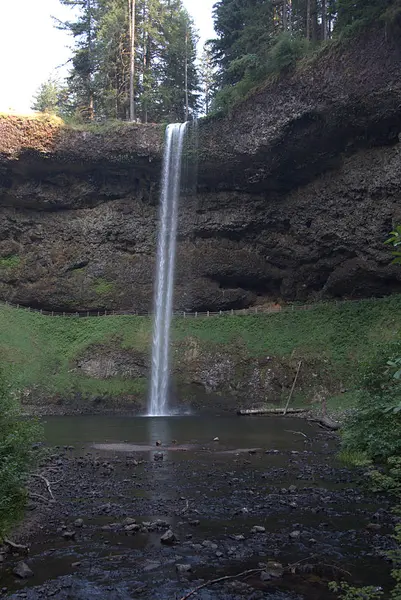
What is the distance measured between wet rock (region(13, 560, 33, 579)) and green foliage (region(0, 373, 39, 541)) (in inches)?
36.9

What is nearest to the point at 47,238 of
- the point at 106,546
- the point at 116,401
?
the point at 116,401

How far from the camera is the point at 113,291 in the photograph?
39.5 m

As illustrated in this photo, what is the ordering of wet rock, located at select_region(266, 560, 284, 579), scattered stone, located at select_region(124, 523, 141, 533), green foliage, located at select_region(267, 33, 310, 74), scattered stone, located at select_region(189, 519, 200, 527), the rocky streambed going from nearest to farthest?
1. the rocky streambed
2. wet rock, located at select_region(266, 560, 284, 579)
3. scattered stone, located at select_region(124, 523, 141, 533)
4. scattered stone, located at select_region(189, 519, 200, 527)
5. green foliage, located at select_region(267, 33, 310, 74)

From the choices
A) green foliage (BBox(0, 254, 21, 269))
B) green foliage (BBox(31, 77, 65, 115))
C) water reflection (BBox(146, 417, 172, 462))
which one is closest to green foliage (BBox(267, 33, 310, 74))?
water reflection (BBox(146, 417, 172, 462))

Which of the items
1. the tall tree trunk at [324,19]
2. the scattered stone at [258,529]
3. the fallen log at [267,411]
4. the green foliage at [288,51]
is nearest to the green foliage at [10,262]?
the fallen log at [267,411]

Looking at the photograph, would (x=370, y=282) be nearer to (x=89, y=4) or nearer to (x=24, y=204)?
(x=24, y=204)

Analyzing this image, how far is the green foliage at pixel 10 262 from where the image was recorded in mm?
40156

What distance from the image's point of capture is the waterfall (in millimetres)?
31516

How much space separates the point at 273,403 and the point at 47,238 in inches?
925

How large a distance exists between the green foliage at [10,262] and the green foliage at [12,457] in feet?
108

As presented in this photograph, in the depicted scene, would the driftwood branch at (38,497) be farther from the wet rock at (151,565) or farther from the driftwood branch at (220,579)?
the driftwood branch at (220,579)

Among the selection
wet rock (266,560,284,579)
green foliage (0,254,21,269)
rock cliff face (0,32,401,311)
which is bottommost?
wet rock (266,560,284,579)

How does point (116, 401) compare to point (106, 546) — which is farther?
point (116, 401)

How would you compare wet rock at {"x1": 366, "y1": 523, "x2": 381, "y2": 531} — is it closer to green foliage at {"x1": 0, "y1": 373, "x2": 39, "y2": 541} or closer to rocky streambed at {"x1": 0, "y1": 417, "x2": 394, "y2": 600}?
rocky streambed at {"x1": 0, "y1": 417, "x2": 394, "y2": 600}
